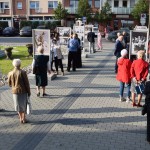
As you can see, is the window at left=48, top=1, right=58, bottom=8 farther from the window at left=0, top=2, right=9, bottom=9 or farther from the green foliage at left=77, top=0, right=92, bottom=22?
the green foliage at left=77, top=0, right=92, bottom=22

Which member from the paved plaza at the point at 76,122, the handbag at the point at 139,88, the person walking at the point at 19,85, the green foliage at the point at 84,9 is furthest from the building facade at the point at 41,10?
the person walking at the point at 19,85

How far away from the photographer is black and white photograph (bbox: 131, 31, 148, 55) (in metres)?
13.0

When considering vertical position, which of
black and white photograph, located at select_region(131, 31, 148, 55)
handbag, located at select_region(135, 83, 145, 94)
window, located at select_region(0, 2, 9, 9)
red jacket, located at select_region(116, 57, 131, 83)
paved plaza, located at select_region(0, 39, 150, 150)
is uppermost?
window, located at select_region(0, 2, 9, 9)

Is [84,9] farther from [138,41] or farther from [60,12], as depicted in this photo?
[138,41]

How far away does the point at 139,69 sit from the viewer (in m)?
9.67

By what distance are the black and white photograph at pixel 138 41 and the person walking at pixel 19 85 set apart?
6.13 meters

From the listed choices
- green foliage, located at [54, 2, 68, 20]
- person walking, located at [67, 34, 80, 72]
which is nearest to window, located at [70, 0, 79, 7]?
green foliage, located at [54, 2, 68, 20]

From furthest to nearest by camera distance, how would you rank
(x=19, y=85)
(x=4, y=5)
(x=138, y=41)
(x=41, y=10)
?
(x=4, y=5) → (x=41, y=10) → (x=138, y=41) → (x=19, y=85)

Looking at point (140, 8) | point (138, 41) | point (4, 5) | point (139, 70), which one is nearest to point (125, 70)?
point (139, 70)

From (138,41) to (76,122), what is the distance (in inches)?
226

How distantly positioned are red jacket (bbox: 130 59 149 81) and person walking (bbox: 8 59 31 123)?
337 centimetres

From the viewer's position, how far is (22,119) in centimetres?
855

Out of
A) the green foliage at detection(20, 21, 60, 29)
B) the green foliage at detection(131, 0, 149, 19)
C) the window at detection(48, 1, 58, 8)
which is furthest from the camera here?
the window at detection(48, 1, 58, 8)

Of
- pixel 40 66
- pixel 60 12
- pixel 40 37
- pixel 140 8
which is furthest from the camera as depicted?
pixel 60 12
